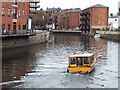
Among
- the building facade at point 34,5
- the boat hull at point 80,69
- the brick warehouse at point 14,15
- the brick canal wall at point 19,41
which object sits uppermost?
the building facade at point 34,5

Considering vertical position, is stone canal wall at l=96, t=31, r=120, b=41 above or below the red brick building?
below

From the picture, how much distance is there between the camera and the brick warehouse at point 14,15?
2249 inches

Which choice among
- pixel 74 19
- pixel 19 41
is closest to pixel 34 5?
pixel 19 41

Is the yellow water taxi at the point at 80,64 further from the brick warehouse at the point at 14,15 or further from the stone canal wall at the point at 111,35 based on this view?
the stone canal wall at the point at 111,35

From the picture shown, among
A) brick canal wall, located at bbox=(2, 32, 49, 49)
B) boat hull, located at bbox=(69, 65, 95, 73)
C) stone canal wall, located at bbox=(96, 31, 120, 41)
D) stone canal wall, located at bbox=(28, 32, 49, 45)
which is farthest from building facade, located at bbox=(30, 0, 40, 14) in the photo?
boat hull, located at bbox=(69, 65, 95, 73)

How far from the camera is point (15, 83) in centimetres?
2466

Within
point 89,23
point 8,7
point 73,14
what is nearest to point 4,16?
point 8,7

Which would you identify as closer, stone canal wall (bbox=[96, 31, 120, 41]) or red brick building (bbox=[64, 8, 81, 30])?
stone canal wall (bbox=[96, 31, 120, 41])

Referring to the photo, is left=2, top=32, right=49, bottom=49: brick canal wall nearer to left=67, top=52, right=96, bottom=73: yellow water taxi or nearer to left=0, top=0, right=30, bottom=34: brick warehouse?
left=0, top=0, right=30, bottom=34: brick warehouse

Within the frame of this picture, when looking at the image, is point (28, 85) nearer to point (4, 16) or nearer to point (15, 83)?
point (15, 83)

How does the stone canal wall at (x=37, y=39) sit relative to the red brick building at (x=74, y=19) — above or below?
below

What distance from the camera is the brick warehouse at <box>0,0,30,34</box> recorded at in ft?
187

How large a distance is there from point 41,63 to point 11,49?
15860mm

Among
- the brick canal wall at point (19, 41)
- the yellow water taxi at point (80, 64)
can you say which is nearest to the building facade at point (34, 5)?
the brick canal wall at point (19, 41)
